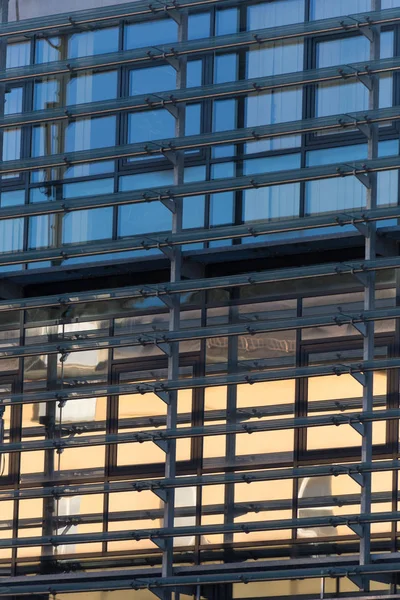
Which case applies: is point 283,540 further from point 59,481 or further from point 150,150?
point 150,150

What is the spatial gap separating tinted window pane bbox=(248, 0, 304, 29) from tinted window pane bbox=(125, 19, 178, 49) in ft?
3.58

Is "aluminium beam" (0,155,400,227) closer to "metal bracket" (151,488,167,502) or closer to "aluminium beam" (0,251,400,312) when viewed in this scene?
"aluminium beam" (0,251,400,312)

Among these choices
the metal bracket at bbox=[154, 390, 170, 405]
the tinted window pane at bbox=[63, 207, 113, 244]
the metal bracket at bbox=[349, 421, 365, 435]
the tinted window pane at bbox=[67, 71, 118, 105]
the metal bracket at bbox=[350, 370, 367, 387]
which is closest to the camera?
the metal bracket at bbox=[349, 421, 365, 435]

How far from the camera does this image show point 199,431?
886 inches

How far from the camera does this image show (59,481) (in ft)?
78.3

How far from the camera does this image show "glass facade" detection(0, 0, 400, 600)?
22.3m

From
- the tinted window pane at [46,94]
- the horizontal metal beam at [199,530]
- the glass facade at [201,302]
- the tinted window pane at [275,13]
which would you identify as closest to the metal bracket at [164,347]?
the glass facade at [201,302]

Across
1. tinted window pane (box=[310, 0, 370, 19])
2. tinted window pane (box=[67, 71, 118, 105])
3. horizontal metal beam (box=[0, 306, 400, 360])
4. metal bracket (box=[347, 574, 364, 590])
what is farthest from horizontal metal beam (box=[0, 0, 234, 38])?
metal bracket (box=[347, 574, 364, 590])

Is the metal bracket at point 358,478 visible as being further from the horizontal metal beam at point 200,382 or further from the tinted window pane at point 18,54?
the tinted window pane at point 18,54

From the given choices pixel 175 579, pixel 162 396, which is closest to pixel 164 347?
pixel 162 396

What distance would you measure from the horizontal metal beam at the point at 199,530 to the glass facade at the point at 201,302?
0.03 metres

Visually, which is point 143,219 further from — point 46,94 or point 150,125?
point 46,94

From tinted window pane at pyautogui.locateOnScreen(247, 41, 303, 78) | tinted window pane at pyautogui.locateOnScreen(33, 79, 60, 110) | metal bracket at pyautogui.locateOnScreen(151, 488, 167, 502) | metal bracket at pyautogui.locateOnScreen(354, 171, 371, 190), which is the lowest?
metal bracket at pyautogui.locateOnScreen(151, 488, 167, 502)

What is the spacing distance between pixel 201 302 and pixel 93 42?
3726 mm
